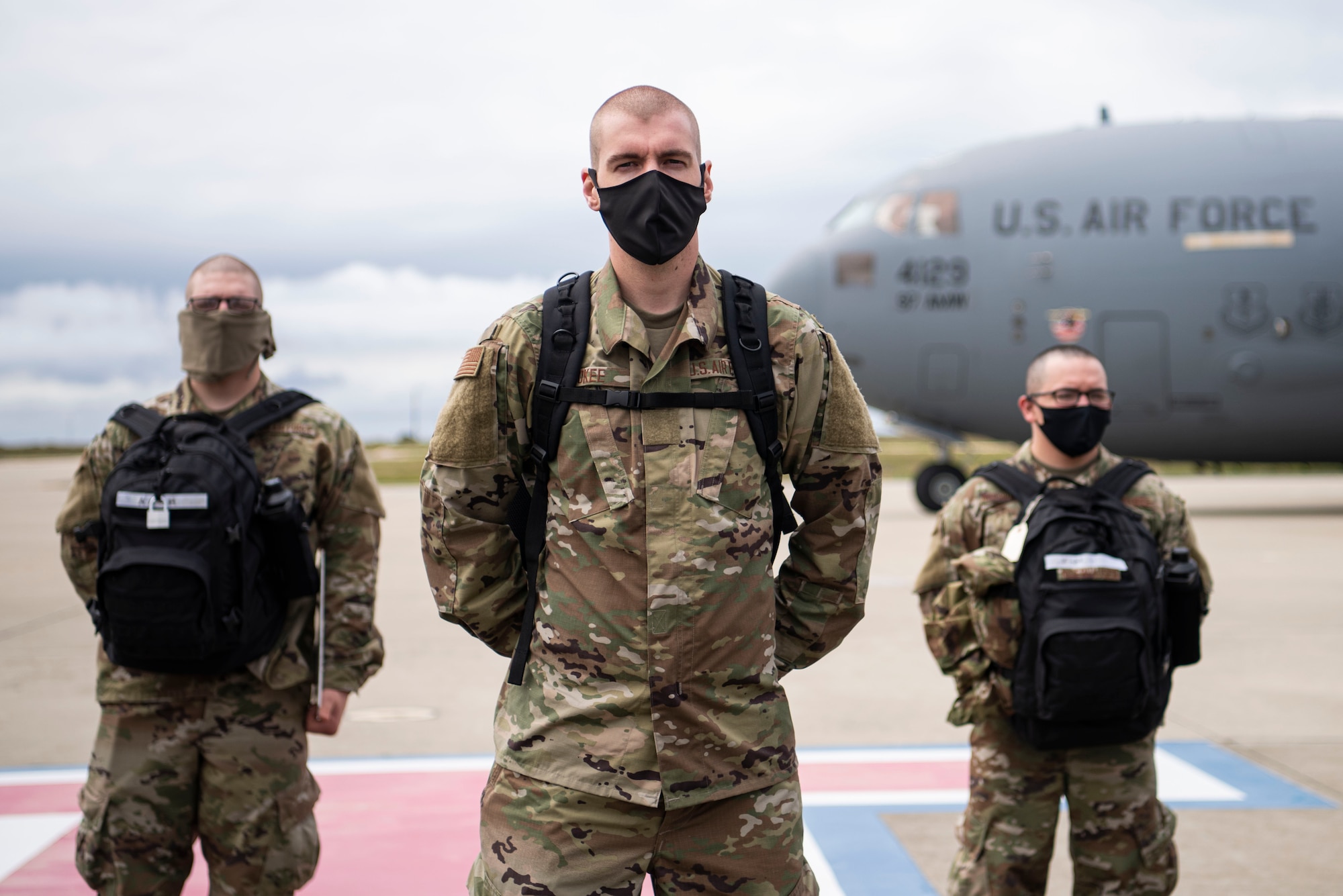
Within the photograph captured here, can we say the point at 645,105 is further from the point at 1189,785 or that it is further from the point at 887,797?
the point at 1189,785

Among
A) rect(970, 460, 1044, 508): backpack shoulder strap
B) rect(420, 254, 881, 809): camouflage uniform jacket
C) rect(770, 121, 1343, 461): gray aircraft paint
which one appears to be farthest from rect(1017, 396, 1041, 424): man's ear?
rect(770, 121, 1343, 461): gray aircraft paint

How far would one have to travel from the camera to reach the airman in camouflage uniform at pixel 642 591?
6.72 feet

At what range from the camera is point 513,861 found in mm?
2051

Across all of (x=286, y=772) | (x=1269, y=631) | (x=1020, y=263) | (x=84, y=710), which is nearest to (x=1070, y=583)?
(x=286, y=772)

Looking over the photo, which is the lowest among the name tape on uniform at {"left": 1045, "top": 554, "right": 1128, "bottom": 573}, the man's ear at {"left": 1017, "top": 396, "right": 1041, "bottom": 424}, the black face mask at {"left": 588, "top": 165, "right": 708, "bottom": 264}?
the name tape on uniform at {"left": 1045, "top": 554, "right": 1128, "bottom": 573}

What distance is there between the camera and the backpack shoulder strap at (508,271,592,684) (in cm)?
213

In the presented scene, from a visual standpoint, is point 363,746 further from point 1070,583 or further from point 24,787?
point 1070,583

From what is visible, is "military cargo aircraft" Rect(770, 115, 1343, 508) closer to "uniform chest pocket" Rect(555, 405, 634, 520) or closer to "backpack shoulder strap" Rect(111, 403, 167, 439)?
"backpack shoulder strap" Rect(111, 403, 167, 439)

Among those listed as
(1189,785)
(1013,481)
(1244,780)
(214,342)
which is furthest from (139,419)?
(1244,780)

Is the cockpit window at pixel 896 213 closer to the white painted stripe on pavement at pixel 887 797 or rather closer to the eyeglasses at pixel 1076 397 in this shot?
the white painted stripe on pavement at pixel 887 797

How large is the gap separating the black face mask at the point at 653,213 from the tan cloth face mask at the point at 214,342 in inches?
58.2

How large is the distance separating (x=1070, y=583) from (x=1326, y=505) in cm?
1876

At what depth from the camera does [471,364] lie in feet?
7.02

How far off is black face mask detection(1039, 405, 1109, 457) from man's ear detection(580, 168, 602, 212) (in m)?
1.70
